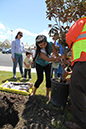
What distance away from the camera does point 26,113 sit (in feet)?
6.89

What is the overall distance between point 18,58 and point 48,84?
2293 mm

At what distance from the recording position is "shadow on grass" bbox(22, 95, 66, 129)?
181cm

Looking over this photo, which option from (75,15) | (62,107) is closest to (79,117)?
(62,107)

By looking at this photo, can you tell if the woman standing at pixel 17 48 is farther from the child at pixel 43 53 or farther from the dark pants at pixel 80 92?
the dark pants at pixel 80 92

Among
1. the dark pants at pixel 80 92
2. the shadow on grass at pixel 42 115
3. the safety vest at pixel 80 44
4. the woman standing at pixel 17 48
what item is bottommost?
the shadow on grass at pixel 42 115

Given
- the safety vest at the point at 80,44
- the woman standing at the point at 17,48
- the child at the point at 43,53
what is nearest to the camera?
the safety vest at the point at 80,44

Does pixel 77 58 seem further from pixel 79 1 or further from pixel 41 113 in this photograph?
pixel 41 113

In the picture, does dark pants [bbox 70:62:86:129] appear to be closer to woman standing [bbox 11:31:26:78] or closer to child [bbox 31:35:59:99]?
child [bbox 31:35:59:99]

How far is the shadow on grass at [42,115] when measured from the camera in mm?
1814

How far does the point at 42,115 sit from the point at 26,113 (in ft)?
1.14

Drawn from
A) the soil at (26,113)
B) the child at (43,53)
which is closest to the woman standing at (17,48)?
the child at (43,53)

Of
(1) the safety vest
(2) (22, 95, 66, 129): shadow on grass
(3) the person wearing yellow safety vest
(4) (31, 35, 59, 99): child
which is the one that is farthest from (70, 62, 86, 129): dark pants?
(4) (31, 35, 59, 99): child

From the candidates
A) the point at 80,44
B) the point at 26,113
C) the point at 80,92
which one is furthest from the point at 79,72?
the point at 26,113

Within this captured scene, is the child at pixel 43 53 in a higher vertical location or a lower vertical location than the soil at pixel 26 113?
higher
